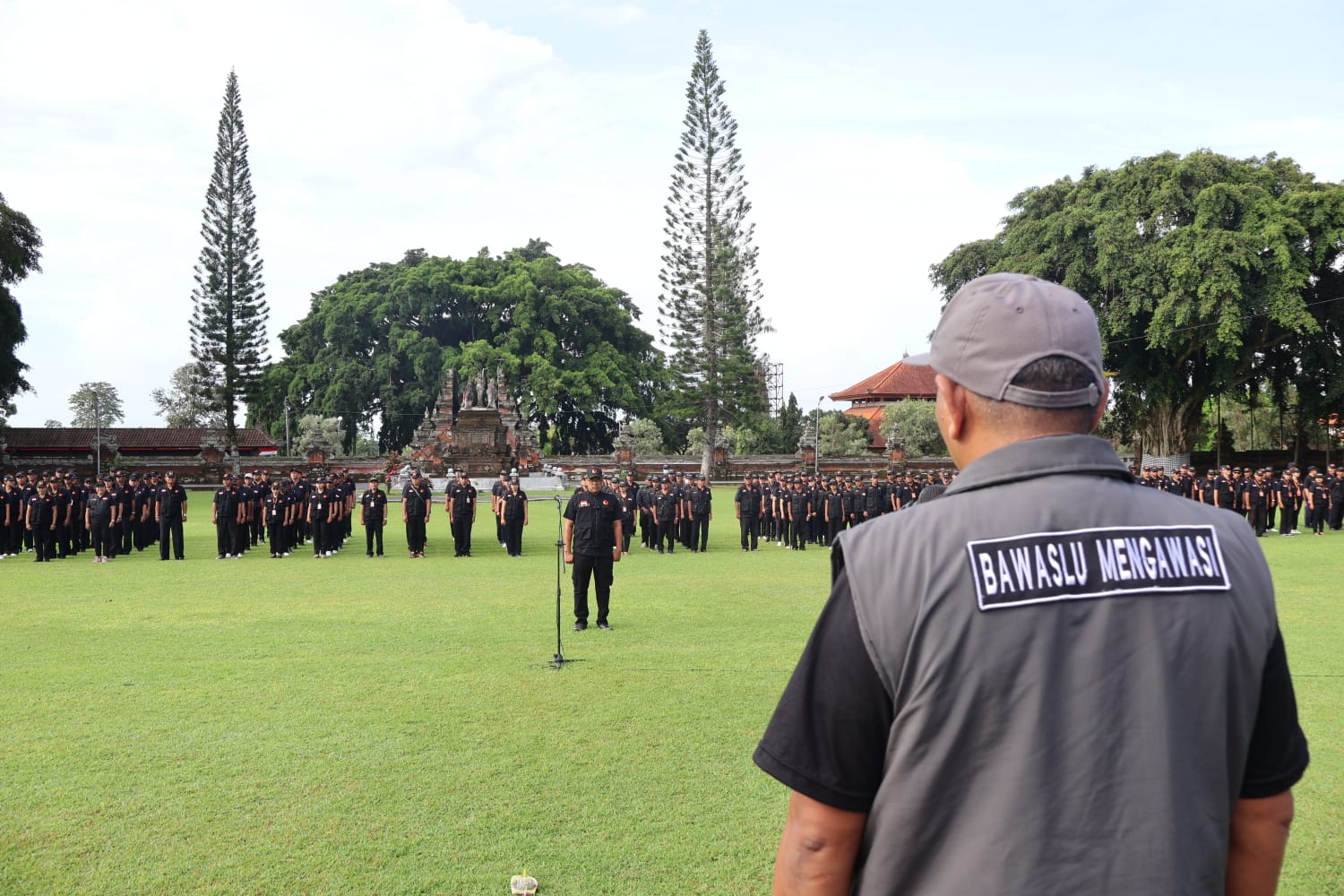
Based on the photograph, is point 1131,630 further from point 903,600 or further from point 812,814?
point 812,814

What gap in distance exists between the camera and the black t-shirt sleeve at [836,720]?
1.60m

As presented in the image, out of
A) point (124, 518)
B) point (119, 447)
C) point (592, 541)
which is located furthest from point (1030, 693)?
point (119, 447)

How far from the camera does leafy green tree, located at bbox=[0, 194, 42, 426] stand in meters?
42.7

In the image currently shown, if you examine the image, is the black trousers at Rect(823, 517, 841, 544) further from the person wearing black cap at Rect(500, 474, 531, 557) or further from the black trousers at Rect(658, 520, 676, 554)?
the person wearing black cap at Rect(500, 474, 531, 557)

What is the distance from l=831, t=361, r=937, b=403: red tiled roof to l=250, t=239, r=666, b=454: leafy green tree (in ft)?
49.5

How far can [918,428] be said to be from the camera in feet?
182

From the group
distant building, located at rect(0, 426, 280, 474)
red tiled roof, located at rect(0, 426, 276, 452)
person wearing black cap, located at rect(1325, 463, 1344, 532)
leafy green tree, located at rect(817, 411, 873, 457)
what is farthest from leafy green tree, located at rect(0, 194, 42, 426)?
person wearing black cap, located at rect(1325, 463, 1344, 532)

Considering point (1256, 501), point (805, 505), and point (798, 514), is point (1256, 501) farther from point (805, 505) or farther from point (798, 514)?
point (798, 514)

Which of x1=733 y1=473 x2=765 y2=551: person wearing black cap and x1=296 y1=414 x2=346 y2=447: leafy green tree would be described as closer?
x1=733 y1=473 x2=765 y2=551: person wearing black cap

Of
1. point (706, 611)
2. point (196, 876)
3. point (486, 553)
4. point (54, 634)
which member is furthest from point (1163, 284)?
point (196, 876)

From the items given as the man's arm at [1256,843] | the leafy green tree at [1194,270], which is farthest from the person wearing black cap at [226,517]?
the leafy green tree at [1194,270]

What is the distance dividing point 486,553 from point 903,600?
19833 millimetres

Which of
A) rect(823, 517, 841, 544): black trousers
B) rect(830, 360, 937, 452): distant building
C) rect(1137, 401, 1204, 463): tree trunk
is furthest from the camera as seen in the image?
rect(830, 360, 937, 452): distant building

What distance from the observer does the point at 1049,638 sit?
1.54m
